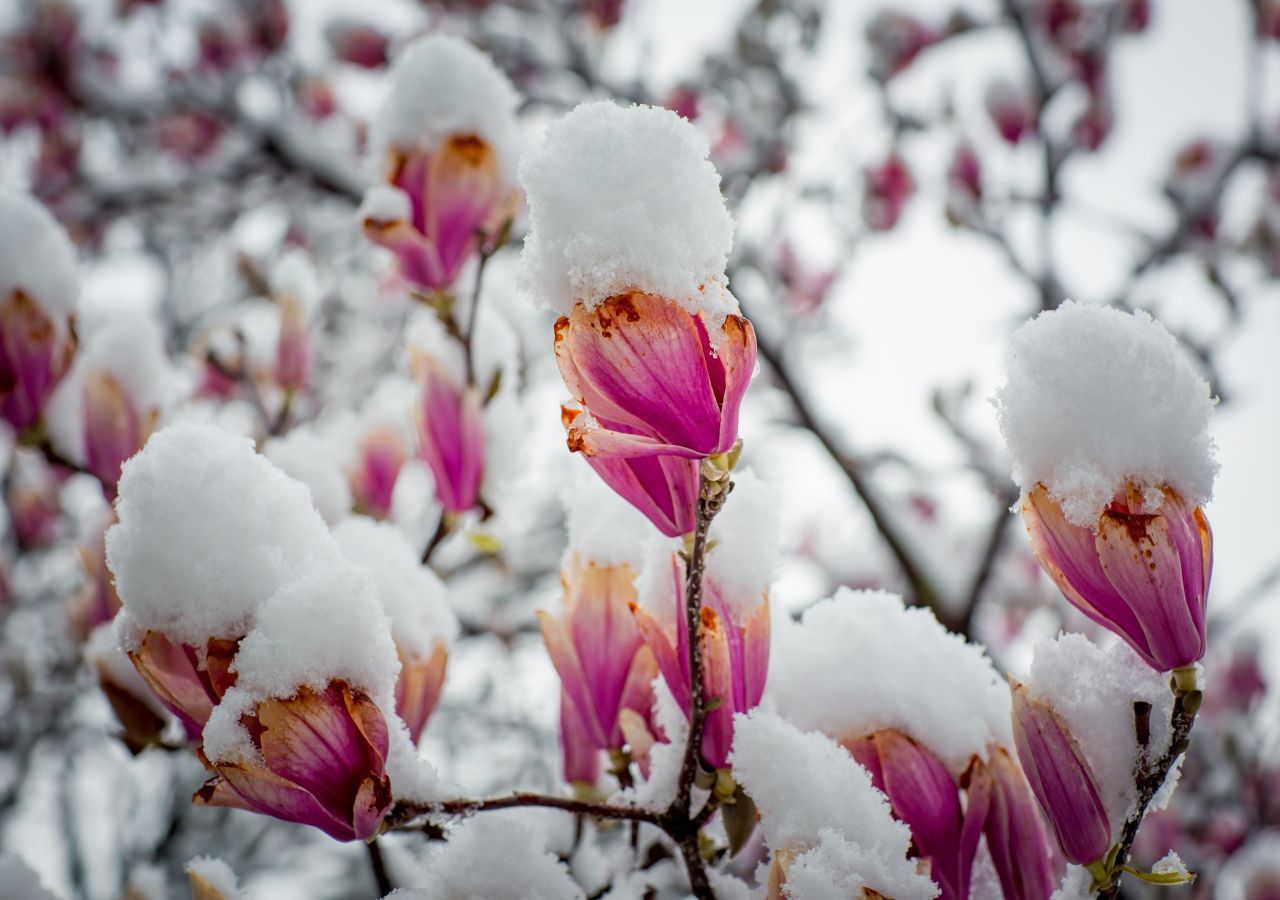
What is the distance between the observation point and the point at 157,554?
46 cm

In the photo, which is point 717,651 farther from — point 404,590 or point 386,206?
point 386,206

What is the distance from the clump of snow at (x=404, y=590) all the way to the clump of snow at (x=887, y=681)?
240mm

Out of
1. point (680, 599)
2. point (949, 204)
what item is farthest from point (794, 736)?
point (949, 204)

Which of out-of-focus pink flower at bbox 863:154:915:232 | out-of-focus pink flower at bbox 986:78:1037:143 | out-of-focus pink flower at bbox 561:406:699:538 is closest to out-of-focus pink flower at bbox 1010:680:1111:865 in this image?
out-of-focus pink flower at bbox 561:406:699:538

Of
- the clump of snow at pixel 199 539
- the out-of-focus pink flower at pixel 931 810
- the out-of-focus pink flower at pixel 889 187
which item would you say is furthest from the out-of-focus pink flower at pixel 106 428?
the out-of-focus pink flower at pixel 889 187

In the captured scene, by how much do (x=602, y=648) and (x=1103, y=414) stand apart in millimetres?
332

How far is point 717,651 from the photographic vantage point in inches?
19.7

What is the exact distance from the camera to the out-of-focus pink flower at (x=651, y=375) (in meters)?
0.42

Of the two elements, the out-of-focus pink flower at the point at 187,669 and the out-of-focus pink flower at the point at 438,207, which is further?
the out-of-focus pink flower at the point at 438,207

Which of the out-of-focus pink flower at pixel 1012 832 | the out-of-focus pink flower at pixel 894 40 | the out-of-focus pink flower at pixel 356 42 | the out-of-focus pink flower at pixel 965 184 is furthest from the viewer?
the out-of-focus pink flower at pixel 356 42

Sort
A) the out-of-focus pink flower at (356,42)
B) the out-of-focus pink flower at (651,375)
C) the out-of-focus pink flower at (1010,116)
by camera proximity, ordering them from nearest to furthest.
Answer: the out-of-focus pink flower at (651,375), the out-of-focus pink flower at (1010,116), the out-of-focus pink flower at (356,42)

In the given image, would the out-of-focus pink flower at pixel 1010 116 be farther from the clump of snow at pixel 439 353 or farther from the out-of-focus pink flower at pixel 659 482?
the out-of-focus pink flower at pixel 659 482

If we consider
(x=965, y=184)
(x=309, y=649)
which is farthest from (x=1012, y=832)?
(x=965, y=184)

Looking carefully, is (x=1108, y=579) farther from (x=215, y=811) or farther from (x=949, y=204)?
(x=215, y=811)
